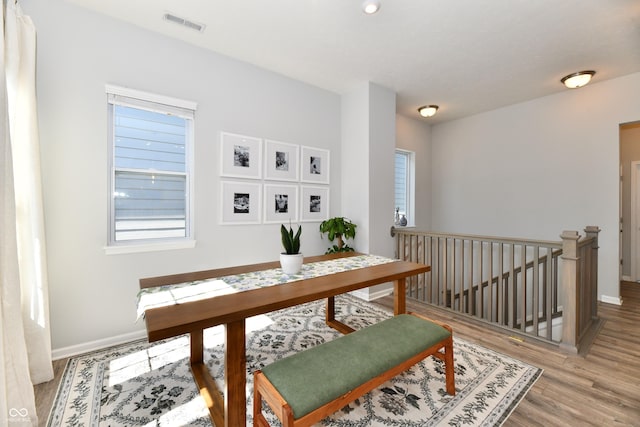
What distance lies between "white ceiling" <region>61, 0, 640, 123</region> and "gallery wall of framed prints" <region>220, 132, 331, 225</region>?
37.7 inches

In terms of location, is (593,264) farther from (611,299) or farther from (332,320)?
(332,320)

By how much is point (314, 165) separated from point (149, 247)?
7.16ft

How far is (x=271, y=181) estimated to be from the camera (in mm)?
3400

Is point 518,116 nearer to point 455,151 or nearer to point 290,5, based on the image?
point 455,151

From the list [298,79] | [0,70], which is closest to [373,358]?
[0,70]

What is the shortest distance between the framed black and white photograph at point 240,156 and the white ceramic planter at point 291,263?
60.7 inches

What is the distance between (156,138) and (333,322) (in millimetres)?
2567

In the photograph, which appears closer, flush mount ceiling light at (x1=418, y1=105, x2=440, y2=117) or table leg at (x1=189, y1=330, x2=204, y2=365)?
table leg at (x1=189, y1=330, x2=204, y2=365)

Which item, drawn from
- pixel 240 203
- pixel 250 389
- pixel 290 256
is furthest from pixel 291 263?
pixel 240 203

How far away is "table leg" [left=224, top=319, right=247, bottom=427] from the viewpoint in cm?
136

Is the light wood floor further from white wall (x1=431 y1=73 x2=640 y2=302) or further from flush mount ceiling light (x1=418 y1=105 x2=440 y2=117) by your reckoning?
flush mount ceiling light (x1=418 y1=105 x2=440 y2=117)

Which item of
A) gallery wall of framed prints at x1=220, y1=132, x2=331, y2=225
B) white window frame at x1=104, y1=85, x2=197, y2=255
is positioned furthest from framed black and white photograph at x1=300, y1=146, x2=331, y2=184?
white window frame at x1=104, y1=85, x2=197, y2=255

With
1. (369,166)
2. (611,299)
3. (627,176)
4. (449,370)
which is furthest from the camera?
(627,176)

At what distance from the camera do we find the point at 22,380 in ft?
4.99
